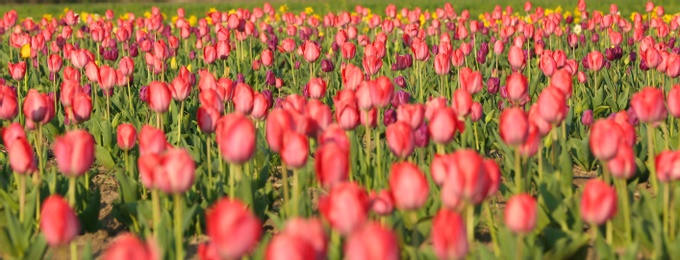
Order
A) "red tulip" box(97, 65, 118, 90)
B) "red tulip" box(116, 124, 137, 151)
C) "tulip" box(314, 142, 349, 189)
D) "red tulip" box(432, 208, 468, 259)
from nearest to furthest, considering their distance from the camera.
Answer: "red tulip" box(432, 208, 468, 259)
"tulip" box(314, 142, 349, 189)
"red tulip" box(116, 124, 137, 151)
"red tulip" box(97, 65, 118, 90)

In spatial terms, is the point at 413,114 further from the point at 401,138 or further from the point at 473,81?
the point at 473,81

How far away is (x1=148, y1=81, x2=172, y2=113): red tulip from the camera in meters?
4.01

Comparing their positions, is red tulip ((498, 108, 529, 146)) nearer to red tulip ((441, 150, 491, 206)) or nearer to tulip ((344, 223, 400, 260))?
red tulip ((441, 150, 491, 206))

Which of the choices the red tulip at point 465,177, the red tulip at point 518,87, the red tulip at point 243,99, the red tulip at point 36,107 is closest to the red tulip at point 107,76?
the red tulip at point 36,107

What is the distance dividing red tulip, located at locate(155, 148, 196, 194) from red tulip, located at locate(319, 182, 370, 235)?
1.97 ft

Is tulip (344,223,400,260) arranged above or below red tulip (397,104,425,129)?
below

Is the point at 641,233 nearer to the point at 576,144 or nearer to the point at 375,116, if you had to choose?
the point at 375,116

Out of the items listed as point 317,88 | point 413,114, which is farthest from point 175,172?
point 317,88

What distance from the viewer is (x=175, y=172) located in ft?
8.40

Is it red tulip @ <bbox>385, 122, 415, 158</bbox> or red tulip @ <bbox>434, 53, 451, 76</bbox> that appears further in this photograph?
red tulip @ <bbox>434, 53, 451, 76</bbox>

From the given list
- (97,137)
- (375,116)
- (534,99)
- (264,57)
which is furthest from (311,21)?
(375,116)

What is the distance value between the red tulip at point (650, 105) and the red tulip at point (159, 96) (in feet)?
7.09

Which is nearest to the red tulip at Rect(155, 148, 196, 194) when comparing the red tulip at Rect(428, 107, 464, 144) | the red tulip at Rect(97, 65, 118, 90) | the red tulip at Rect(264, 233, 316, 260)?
the red tulip at Rect(264, 233, 316, 260)

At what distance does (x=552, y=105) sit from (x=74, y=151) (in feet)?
5.98
